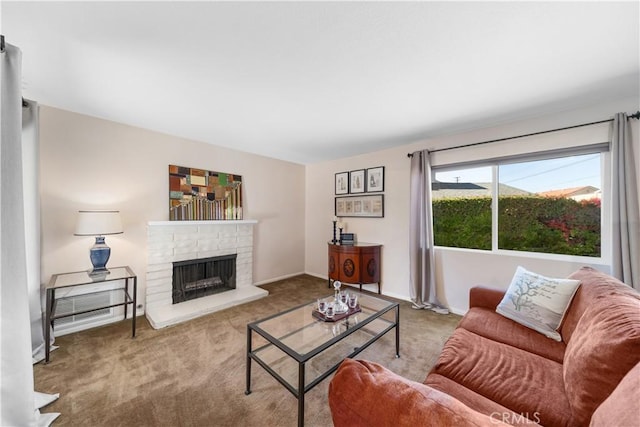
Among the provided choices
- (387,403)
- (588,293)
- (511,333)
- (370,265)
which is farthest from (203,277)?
(588,293)

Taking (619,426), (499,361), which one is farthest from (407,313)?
(619,426)

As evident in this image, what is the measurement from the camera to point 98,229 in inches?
88.9

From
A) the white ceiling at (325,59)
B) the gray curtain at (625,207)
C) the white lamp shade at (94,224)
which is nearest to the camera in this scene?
the white ceiling at (325,59)

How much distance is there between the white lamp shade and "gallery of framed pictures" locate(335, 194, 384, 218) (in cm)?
307

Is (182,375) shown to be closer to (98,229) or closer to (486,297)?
(98,229)

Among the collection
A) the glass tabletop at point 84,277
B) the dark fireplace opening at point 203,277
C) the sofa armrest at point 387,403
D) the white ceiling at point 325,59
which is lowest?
the dark fireplace opening at point 203,277

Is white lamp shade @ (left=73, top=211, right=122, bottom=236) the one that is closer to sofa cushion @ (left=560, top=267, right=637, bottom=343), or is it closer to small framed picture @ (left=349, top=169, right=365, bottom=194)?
small framed picture @ (left=349, top=169, right=365, bottom=194)

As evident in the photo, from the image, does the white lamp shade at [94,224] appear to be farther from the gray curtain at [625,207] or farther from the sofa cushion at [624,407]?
the gray curtain at [625,207]

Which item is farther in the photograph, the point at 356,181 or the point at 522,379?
the point at 356,181

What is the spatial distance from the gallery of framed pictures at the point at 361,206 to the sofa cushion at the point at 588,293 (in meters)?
2.30

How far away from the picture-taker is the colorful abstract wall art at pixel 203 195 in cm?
311

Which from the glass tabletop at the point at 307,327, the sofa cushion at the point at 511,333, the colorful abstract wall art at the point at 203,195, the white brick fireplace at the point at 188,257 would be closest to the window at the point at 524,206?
the sofa cushion at the point at 511,333

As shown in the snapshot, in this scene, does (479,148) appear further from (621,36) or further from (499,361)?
(499,361)

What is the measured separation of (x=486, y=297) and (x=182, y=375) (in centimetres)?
252
